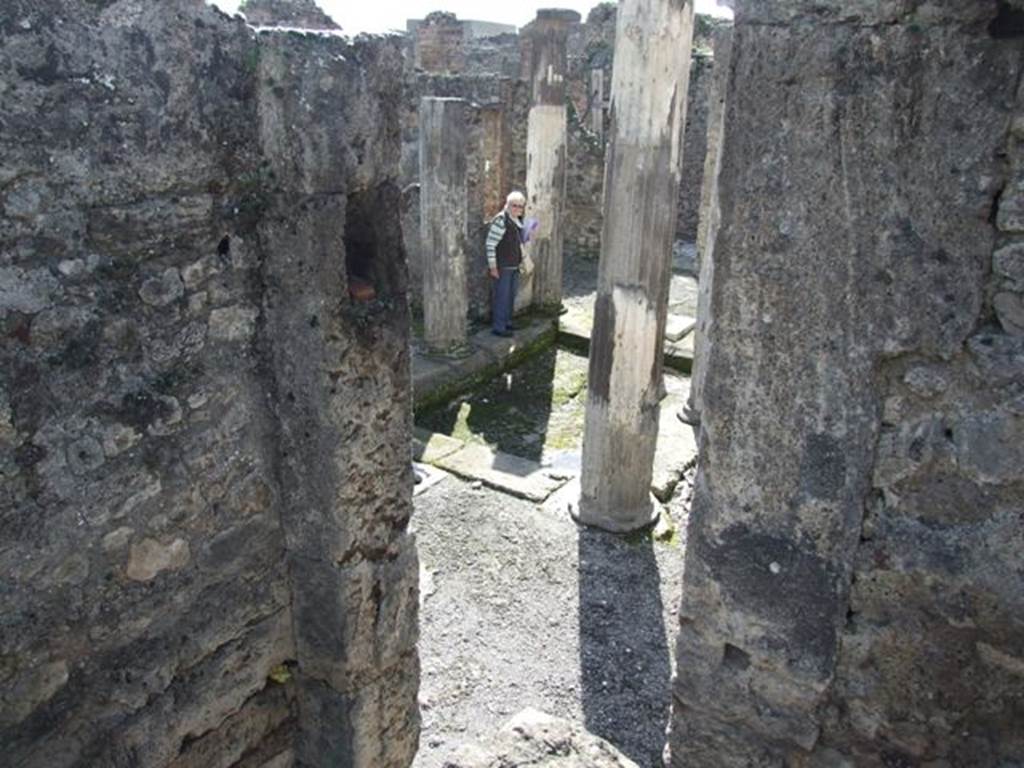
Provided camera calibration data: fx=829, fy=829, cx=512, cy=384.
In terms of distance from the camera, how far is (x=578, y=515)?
6.04 m

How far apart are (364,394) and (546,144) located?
25.4 feet

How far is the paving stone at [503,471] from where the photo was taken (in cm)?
641

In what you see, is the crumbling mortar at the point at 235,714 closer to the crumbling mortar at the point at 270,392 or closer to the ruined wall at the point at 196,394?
the ruined wall at the point at 196,394

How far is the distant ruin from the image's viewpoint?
6.14ft

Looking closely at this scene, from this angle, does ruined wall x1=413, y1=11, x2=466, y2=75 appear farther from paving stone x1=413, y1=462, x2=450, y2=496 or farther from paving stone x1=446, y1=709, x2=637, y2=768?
paving stone x1=446, y1=709, x2=637, y2=768

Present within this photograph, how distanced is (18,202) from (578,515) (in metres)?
4.59

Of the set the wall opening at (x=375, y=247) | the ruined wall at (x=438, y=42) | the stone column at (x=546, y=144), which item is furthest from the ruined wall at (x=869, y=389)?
the ruined wall at (x=438, y=42)

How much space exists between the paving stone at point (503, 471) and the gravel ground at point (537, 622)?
0.38 feet

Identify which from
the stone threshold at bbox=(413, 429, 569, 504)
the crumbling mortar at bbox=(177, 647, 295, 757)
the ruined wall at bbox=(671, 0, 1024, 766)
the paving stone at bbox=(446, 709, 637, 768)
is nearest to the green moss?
the stone threshold at bbox=(413, 429, 569, 504)

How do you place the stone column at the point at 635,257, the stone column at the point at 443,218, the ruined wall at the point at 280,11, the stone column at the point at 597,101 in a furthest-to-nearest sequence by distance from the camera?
the stone column at the point at 597,101
the ruined wall at the point at 280,11
the stone column at the point at 443,218
the stone column at the point at 635,257

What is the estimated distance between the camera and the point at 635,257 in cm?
531

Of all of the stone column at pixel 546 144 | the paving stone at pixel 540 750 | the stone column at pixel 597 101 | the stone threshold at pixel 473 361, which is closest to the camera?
the paving stone at pixel 540 750

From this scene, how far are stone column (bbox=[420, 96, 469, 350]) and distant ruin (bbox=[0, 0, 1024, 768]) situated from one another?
580 cm

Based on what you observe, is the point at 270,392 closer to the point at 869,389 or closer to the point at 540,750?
the point at 540,750
